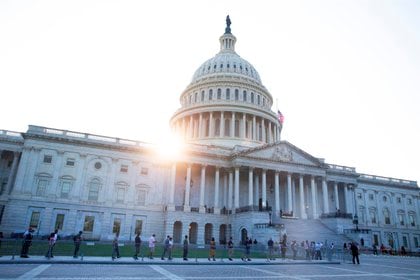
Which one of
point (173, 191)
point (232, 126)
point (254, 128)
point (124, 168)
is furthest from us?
point (254, 128)

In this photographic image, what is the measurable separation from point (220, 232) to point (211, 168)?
11.3m

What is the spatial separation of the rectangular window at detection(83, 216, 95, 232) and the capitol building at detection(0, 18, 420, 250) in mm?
140

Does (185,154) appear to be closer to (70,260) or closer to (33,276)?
(70,260)

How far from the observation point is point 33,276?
13602mm

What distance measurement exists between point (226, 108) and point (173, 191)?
27060 millimetres

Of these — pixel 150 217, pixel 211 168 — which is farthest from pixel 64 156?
pixel 211 168

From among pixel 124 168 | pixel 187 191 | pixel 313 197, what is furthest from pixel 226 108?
pixel 124 168

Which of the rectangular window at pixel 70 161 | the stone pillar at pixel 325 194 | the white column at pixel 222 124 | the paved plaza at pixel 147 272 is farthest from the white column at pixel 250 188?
the rectangular window at pixel 70 161

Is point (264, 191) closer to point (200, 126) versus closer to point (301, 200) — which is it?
point (301, 200)

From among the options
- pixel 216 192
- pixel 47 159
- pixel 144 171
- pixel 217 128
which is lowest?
pixel 216 192

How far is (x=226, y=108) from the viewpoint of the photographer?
230 feet

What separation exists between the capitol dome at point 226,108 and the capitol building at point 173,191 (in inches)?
227

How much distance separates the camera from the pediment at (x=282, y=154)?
52.7 meters

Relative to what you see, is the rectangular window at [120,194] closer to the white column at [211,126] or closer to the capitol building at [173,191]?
the capitol building at [173,191]
